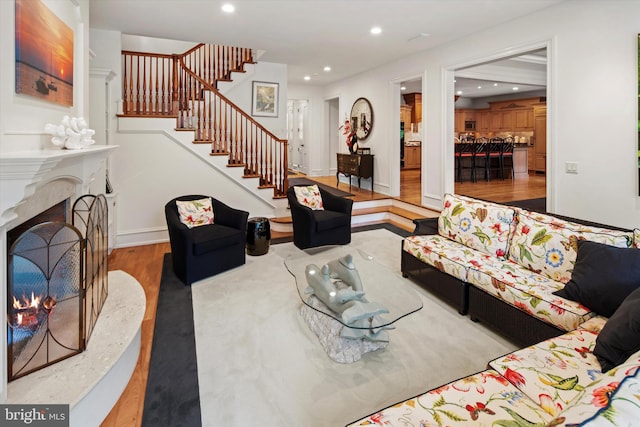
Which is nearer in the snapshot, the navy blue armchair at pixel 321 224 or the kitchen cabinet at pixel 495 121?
the navy blue armchair at pixel 321 224

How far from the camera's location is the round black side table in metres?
4.64

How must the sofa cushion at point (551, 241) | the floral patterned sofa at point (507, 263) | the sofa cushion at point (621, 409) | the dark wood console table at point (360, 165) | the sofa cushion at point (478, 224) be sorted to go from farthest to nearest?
1. the dark wood console table at point (360, 165)
2. the sofa cushion at point (478, 224)
3. the sofa cushion at point (551, 241)
4. the floral patterned sofa at point (507, 263)
5. the sofa cushion at point (621, 409)

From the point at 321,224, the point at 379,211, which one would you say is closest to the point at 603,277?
the point at 321,224

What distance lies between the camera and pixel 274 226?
5984 millimetres

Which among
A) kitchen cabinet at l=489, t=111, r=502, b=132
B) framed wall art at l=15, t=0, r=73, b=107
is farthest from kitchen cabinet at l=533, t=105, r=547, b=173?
framed wall art at l=15, t=0, r=73, b=107

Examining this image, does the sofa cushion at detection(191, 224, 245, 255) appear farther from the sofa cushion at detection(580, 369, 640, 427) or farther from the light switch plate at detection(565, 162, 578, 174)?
the light switch plate at detection(565, 162, 578, 174)

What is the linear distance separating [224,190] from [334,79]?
4701mm

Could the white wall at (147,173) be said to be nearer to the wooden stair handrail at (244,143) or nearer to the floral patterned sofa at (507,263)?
the wooden stair handrail at (244,143)

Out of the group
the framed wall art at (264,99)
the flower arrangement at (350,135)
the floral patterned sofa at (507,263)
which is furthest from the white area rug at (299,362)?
the flower arrangement at (350,135)

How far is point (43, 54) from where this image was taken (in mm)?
2219

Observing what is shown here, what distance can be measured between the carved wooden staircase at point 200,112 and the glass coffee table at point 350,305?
331cm

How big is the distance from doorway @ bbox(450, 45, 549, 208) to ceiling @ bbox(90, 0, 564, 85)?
3.01 feet

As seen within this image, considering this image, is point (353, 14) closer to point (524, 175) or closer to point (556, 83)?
point (556, 83)

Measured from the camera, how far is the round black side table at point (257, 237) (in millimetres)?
4641
